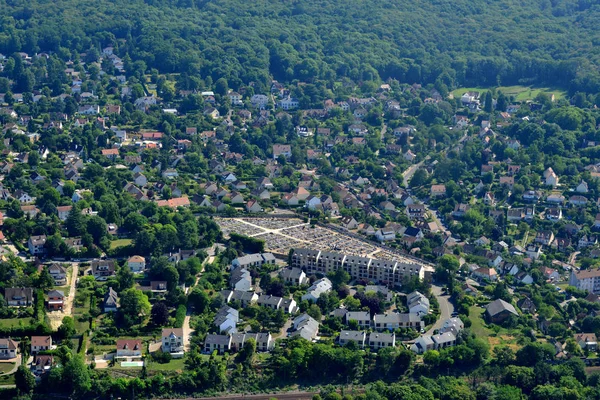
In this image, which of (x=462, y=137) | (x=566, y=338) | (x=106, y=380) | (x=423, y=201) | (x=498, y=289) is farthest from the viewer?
(x=462, y=137)

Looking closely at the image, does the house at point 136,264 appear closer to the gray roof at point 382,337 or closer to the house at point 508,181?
the gray roof at point 382,337

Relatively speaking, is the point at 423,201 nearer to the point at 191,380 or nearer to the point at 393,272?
the point at 393,272

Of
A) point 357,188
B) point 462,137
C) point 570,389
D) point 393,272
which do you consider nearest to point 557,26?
point 462,137

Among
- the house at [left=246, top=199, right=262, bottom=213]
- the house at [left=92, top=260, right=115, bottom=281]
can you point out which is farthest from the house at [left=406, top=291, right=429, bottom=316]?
the house at [left=246, top=199, right=262, bottom=213]

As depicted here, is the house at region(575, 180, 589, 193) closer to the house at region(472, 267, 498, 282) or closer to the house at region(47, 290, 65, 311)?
the house at region(472, 267, 498, 282)

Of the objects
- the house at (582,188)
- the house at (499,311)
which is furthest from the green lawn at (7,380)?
the house at (582,188)

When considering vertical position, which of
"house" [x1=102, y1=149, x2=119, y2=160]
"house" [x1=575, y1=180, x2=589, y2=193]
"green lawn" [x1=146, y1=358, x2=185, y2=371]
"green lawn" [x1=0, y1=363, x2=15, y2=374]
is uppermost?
"house" [x1=575, y1=180, x2=589, y2=193]
